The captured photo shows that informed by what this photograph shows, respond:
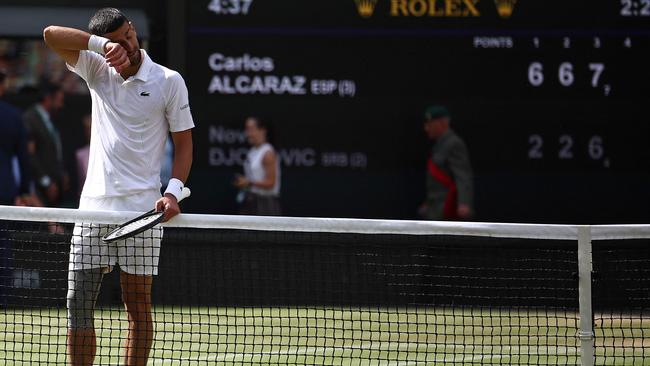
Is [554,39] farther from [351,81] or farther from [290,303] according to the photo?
[290,303]

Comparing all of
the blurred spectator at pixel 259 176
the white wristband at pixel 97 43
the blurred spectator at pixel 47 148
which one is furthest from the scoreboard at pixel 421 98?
the white wristband at pixel 97 43

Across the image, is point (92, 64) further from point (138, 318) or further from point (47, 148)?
point (47, 148)

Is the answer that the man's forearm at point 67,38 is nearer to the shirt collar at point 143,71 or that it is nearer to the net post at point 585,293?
the shirt collar at point 143,71

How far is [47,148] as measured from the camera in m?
10.6

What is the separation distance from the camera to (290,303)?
→ 10.0 metres

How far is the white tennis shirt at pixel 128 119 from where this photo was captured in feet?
20.2

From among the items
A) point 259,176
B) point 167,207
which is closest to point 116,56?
point 167,207

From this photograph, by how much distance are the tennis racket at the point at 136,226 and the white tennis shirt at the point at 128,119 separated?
28cm

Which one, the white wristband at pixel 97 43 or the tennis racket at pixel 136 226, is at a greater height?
the white wristband at pixel 97 43

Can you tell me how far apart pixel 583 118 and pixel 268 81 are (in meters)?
2.56

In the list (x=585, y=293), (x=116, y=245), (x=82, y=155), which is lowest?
(x=585, y=293)

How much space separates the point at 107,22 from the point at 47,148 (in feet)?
15.5

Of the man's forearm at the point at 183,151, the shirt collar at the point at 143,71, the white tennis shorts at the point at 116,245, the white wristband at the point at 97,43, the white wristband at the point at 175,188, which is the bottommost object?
the white tennis shorts at the point at 116,245

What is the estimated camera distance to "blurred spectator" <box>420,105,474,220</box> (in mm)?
10523
